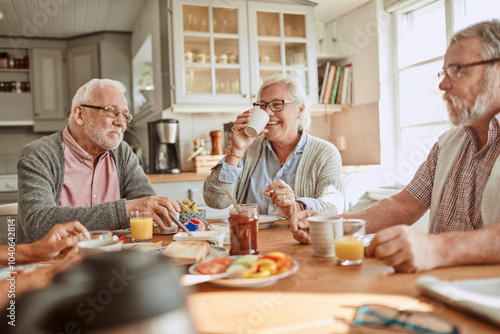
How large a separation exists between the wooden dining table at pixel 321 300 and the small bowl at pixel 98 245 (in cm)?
29

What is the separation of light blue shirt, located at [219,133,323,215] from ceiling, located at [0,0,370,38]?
6.96ft

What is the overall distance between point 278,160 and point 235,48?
1793 mm

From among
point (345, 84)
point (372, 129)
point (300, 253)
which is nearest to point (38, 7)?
point (345, 84)

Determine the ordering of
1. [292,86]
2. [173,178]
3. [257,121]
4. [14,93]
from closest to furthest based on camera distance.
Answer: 1. [257,121]
2. [292,86]
3. [173,178]
4. [14,93]

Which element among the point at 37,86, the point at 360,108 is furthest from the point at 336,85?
the point at 37,86

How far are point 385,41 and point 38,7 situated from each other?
335cm

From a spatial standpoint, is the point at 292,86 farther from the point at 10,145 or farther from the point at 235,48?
the point at 10,145

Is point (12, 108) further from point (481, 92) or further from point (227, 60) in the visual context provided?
point (481, 92)

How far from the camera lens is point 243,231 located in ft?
3.53

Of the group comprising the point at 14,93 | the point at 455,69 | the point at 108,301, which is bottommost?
the point at 108,301

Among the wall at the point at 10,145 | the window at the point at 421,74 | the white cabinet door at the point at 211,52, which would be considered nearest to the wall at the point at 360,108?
the window at the point at 421,74

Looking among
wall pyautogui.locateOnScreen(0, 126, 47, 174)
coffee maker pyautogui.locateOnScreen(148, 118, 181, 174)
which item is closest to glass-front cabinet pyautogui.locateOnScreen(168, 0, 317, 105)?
coffee maker pyautogui.locateOnScreen(148, 118, 181, 174)

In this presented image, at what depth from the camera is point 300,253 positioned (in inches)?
44.6

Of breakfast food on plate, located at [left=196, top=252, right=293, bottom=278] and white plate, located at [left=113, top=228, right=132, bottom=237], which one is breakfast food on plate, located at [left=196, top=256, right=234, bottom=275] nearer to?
breakfast food on plate, located at [left=196, top=252, right=293, bottom=278]
